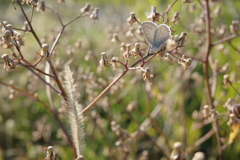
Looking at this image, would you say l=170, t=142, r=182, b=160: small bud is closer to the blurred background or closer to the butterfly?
the butterfly

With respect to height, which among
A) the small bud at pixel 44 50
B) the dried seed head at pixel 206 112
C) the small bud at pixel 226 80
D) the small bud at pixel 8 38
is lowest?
the dried seed head at pixel 206 112

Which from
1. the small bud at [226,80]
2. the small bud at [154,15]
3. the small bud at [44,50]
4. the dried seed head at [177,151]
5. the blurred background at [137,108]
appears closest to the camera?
the dried seed head at [177,151]

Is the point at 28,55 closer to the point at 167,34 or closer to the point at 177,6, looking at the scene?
the point at 177,6

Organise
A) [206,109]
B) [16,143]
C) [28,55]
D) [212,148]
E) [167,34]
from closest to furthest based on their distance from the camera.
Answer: [167,34]
[206,109]
[212,148]
[16,143]
[28,55]

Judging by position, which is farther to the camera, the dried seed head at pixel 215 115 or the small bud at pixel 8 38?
the dried seed head at pixel 215 115

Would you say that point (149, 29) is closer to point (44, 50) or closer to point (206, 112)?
point (44, 50)

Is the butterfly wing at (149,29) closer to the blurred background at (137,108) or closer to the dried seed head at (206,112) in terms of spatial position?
the dried seed head at (206,112)

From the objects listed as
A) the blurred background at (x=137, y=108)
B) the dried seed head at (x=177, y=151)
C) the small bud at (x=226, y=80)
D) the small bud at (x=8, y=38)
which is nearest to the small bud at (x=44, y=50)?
the small bud at (x=8, y=38)

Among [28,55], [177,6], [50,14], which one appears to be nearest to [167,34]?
[177,6]

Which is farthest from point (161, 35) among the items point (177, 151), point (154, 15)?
point (177, 151)
